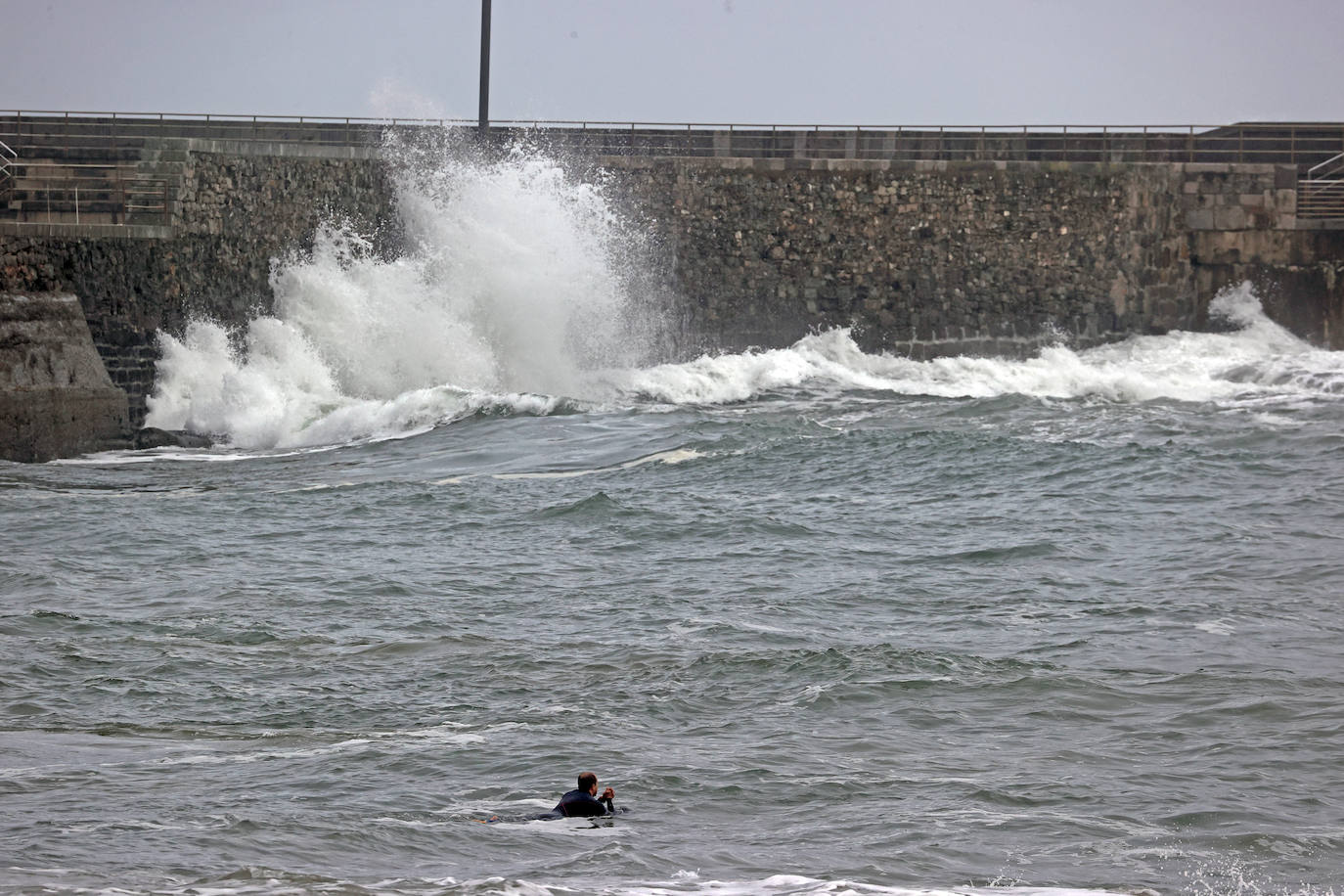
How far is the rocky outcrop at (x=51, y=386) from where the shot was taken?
53.1ft

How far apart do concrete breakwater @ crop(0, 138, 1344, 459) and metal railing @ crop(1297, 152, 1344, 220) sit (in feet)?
1.22

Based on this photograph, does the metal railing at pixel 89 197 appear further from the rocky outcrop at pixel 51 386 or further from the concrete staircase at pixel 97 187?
the rocky outcrop at pixel 51 386

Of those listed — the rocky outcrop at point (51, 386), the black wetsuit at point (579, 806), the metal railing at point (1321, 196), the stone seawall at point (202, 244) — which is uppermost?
the metal railing at point (1321, 196)

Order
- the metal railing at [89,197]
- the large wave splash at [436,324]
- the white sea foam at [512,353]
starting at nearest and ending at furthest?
the metal railing at [89,197]
the large wave splash at [436,324]
the white sea foam at [512,353]

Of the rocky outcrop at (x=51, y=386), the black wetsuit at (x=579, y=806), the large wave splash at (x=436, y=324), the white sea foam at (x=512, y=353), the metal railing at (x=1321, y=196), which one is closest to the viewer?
the black wetsuit at (x=579, y=806)

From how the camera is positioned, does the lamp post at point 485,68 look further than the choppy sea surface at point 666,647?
Yes

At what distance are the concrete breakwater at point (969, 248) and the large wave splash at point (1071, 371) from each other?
33 centimetres

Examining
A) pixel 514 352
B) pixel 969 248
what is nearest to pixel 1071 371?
pixel 969 248

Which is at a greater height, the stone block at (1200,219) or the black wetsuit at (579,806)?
the stone block at (1200,219)

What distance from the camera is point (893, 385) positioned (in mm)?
23031

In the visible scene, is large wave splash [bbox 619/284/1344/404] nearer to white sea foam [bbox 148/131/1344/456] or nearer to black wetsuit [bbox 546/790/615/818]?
white sea foam [bbox 148/131/1344/456]

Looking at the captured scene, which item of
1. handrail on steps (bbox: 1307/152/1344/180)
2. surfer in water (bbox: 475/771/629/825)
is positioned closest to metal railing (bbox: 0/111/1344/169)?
handrail on steps (bbox: 1307/152/1344/180)

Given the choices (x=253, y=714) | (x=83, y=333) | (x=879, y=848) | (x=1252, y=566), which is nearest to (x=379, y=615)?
(x=253, y=714)

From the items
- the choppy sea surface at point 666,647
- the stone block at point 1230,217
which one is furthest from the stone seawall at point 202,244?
the stone block at point 1230,217
